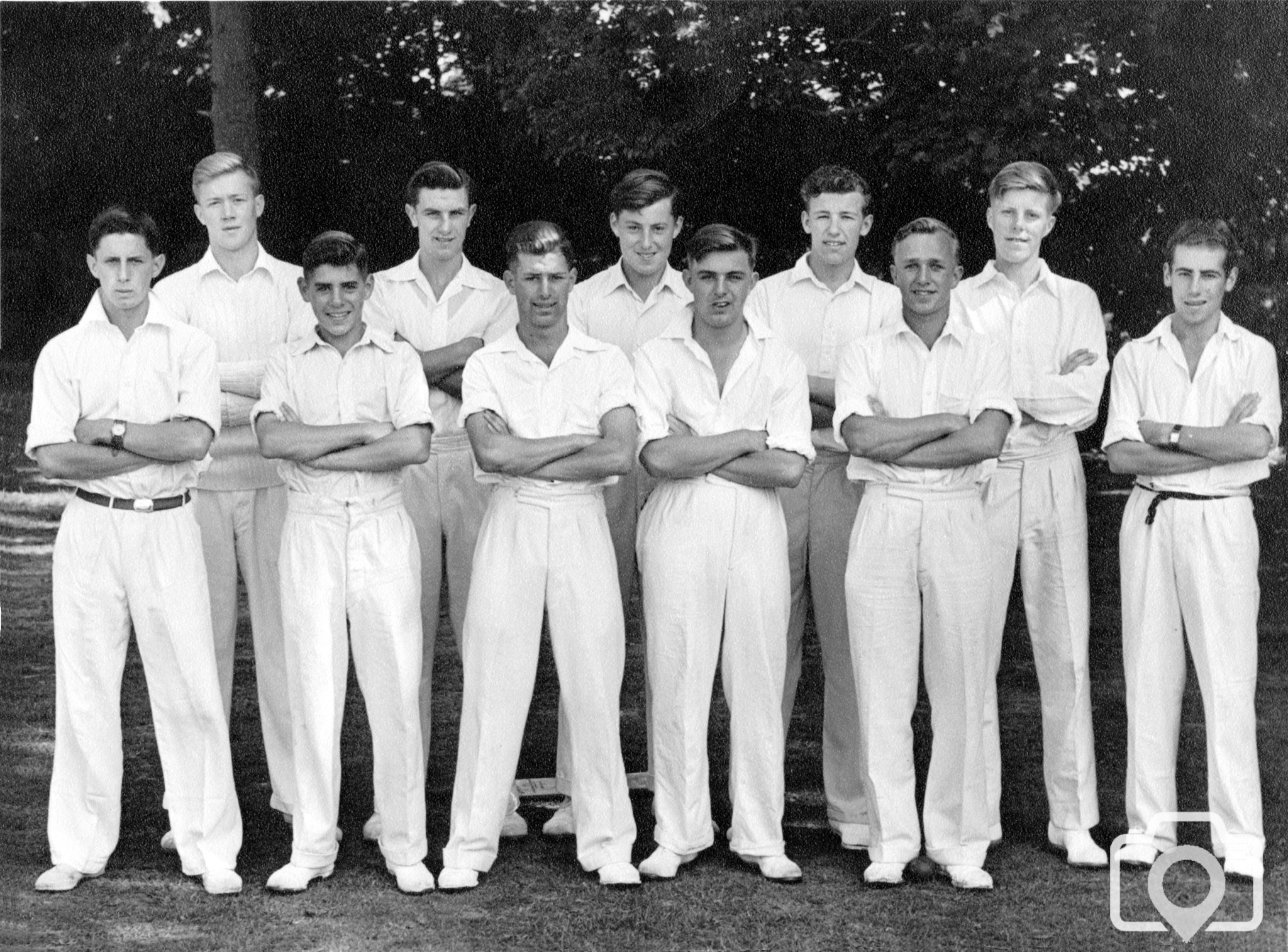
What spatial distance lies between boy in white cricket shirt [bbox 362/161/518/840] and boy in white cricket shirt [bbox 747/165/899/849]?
115cm

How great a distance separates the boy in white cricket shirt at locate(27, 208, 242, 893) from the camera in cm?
611

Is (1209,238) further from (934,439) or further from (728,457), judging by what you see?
(728,457)

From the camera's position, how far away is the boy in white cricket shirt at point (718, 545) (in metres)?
6.25

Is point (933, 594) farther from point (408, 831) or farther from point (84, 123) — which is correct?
point (84, 123)

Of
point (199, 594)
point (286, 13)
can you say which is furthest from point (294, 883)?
point (286, 13)

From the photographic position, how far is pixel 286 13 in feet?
27.5

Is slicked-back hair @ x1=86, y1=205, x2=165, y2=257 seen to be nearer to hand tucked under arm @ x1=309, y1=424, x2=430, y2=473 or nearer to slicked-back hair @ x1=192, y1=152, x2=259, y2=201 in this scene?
slicked-back hair @ x1=192, y1=152, x2=259, y2=201

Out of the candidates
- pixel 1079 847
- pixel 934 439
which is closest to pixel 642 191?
pixel 934 439

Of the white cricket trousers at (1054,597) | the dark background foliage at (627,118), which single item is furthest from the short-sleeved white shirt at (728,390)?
the dark background foliage at (627,118)

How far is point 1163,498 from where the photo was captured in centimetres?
643

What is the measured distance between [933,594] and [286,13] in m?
4.42

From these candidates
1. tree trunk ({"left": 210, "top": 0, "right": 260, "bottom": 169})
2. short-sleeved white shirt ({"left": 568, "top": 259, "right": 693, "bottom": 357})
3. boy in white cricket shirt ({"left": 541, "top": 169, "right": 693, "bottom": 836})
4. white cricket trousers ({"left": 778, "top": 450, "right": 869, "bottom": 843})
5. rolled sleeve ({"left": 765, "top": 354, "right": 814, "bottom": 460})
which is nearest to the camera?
rolled sleeve ({"left": 765, "top": 354, "right": 814, "bottom": 460})

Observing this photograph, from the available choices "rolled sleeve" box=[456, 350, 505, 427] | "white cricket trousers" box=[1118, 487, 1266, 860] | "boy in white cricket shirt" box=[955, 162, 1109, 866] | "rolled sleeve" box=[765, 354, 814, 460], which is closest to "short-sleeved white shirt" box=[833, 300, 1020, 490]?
"rolled sleeve" box=[765, 354, 814, 460]

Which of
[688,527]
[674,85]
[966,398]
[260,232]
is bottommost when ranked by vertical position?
[688,527]
